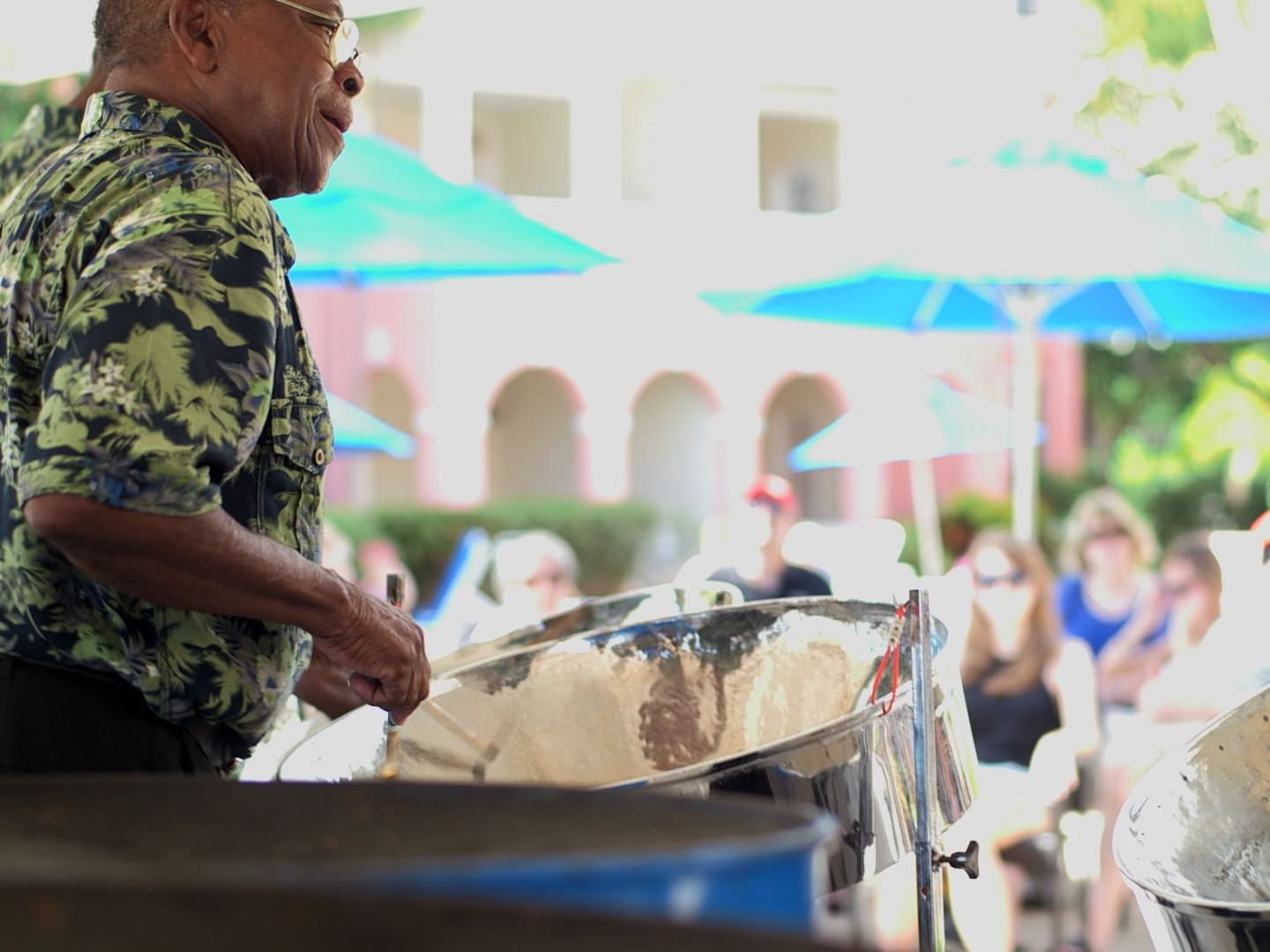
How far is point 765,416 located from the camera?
718 inches

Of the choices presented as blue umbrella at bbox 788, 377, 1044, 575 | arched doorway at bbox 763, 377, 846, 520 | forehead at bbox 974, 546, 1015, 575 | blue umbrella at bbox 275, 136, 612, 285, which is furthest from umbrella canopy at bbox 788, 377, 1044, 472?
arched doorway at bbox 763, 377, 846, 520

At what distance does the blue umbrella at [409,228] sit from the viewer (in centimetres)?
430

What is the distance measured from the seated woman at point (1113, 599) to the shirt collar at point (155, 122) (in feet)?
13.8

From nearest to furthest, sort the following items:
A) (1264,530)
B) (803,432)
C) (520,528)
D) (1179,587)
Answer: (1264,530) < (1179,587) < (520,528) < (803,432)

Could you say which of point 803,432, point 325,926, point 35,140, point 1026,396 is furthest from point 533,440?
point 325,926

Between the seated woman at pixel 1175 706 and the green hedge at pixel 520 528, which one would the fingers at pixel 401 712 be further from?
the green hedge at pixel 520 528

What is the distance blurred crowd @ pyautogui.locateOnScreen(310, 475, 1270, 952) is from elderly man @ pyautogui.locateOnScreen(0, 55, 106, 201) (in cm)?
144

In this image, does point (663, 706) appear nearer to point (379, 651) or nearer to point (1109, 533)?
point (379, 651)

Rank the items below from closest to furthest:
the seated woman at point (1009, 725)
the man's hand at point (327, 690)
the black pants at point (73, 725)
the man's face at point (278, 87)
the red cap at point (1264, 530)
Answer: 1. the black pants at point (73, 725)
2. the man's face at point (278, 87)
3. the man's hand at point (327, 690)
4. the seated woman at point (1009, 725)
5. the red cap at point (1264, 530)

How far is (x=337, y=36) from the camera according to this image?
4.53ft

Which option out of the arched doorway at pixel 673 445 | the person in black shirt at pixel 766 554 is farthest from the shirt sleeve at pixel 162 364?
the arched doorway at pixel 673 445

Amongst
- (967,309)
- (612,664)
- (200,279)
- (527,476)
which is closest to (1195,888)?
(612,664)

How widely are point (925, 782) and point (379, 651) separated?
1.58 ft

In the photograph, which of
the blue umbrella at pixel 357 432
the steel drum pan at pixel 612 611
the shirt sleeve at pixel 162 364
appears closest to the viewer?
the shirt sleeve at pixel 162 364
